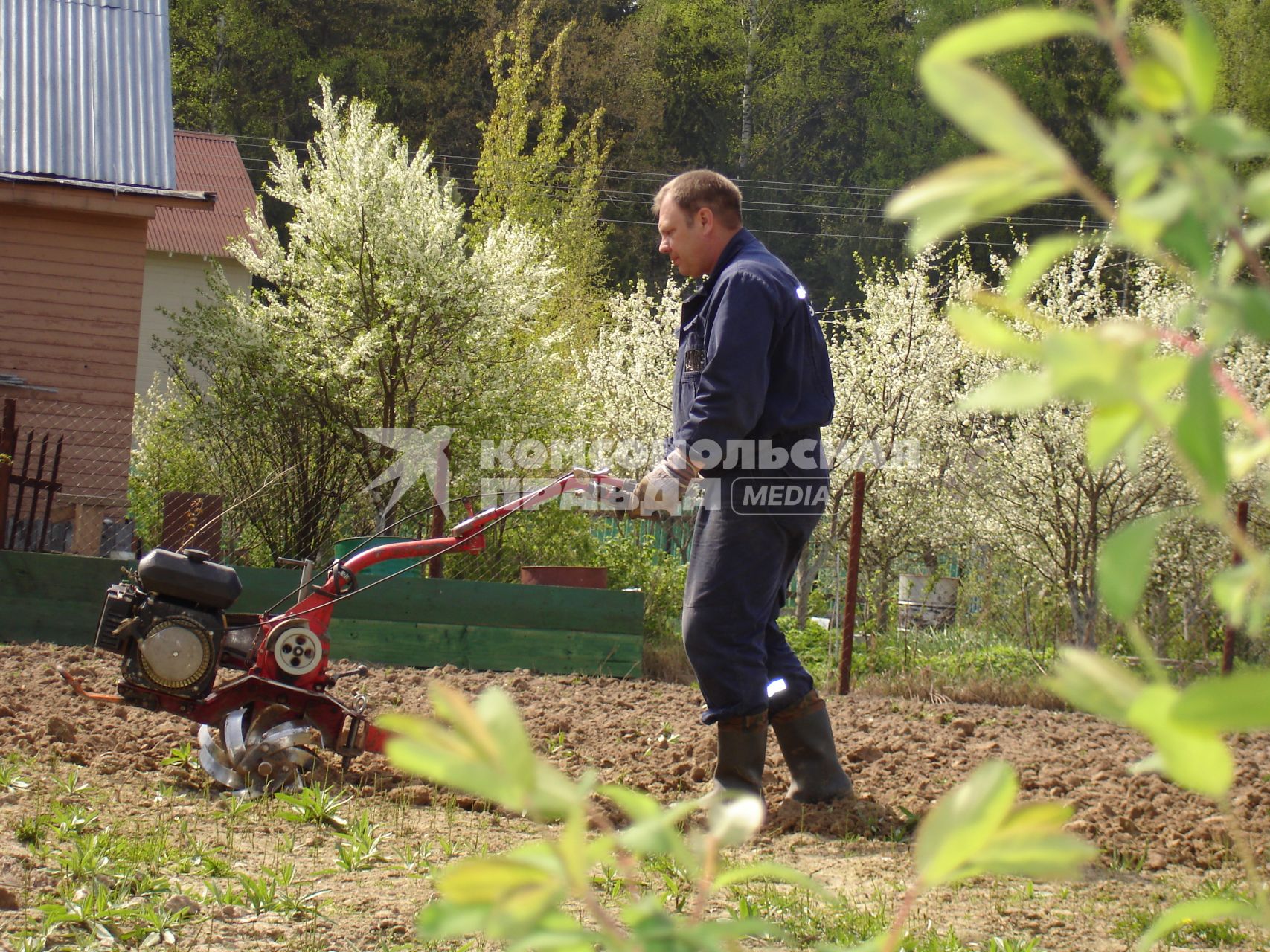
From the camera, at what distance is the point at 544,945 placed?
1.74 feet

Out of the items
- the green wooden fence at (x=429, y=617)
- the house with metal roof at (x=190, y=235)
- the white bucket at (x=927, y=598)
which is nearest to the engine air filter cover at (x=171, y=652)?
the green wooden fence at (x=429, y=617)

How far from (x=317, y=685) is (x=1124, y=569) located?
4119 mm

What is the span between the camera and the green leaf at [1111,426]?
0.46 metres

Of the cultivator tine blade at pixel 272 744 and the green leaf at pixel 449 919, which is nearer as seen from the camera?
the green leaf at pixel 449 919

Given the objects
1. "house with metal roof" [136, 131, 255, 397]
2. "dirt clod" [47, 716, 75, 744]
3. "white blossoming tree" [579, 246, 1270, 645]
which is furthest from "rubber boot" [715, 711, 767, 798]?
"house with metal roof" [136, 131, 255, 397]

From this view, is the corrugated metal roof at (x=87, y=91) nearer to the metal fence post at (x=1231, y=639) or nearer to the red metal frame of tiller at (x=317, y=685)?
the red metal frame of tiller at (x=317, y=685)

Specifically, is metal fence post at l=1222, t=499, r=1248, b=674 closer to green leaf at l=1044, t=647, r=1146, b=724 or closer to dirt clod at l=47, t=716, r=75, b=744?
dirt clod at l=47, t=716, r=75, b=744

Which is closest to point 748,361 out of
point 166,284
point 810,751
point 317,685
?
point 810,751

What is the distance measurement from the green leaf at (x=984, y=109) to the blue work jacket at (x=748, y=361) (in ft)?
10.6

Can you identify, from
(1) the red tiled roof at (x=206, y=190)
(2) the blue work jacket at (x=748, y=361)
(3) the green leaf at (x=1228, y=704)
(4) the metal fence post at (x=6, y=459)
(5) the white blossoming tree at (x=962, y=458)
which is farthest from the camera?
(1) the red tiled roof at (x=206, y=190)

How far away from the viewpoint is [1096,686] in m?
0.45

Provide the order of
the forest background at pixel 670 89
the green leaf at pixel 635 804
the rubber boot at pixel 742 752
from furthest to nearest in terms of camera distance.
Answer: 1. the forest background at pixel 670 89
2. the rubber boot at pixel 742 752
3. the green leaf at pixel 635 804

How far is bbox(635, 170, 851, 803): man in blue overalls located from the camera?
373cm

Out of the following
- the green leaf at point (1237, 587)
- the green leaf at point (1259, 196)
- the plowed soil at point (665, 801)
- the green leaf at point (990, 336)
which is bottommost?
the plowed soil at point (665, 801)
